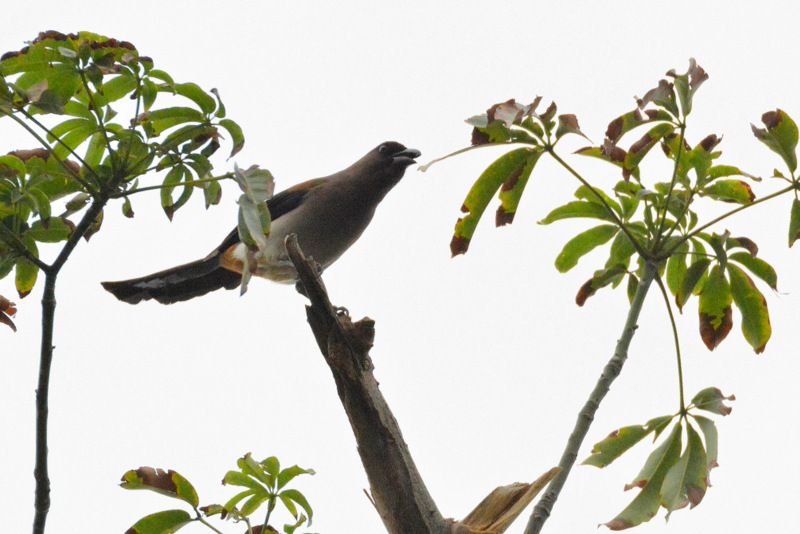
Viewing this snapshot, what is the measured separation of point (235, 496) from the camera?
8.91 feet

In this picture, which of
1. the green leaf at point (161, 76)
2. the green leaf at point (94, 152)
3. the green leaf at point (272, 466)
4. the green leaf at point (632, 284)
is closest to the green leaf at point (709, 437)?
the green leaf at point (632, 284)

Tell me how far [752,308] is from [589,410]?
35.4 inches

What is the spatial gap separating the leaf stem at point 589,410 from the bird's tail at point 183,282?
3.61 meters

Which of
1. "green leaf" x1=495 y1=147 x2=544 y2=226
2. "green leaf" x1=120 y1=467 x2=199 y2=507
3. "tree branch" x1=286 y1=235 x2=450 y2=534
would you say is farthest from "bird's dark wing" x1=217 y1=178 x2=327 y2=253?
"green leaf" x1=120 y1=467 x2=199 y2=507

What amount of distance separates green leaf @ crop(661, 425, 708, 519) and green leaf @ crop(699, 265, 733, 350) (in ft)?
1.47

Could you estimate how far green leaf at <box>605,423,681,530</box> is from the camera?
104 inches

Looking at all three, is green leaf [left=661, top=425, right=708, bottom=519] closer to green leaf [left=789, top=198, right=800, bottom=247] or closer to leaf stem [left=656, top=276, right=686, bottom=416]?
leaf stem [left=656, top=276, right=686, bottom=416]

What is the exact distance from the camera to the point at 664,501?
2627 mm

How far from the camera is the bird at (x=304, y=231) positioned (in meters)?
5.42

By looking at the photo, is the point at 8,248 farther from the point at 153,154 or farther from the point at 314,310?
the point at 314,310

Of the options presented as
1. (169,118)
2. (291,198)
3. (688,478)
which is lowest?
(688,478)

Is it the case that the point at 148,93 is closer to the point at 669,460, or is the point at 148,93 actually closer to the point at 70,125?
the point at 70,125

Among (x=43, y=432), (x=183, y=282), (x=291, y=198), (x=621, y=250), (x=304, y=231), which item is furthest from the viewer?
(x=291, y=198)

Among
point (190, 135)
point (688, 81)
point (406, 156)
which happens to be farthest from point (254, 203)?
point (406, 156)
